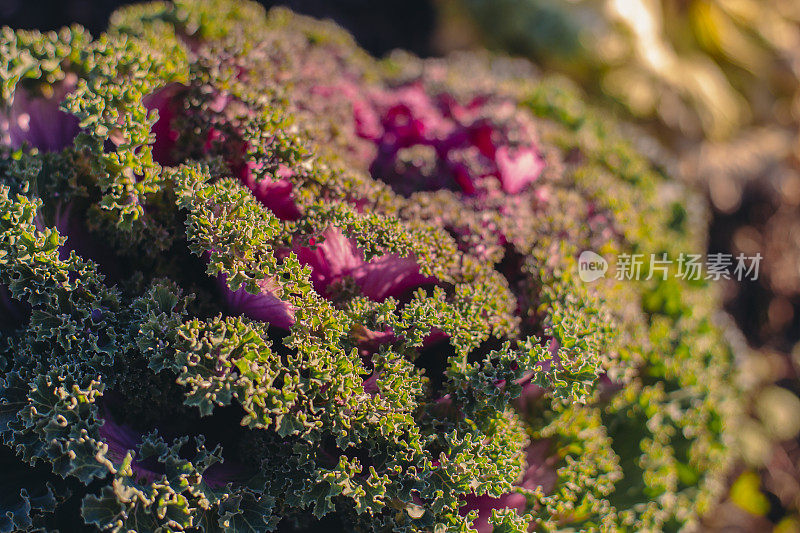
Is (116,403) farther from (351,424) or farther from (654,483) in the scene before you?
(654,483)

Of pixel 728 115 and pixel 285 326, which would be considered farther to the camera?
pixel 728 115

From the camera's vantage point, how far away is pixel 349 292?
1.96 meters

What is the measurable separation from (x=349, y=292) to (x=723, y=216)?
340 cm

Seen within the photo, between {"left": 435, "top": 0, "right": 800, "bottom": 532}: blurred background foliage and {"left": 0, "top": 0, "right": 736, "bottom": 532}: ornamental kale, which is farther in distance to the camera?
{"left": 435, "top": 0, "right": 800, "bottom": 532}: blurred background foliage

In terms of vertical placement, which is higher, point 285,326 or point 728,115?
point 728,115

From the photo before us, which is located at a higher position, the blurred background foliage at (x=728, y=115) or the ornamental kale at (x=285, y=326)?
the blurred background foliage at (x=728, y=115)

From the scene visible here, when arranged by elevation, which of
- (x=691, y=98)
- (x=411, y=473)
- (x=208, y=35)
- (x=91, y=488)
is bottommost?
(x=91, y=488)

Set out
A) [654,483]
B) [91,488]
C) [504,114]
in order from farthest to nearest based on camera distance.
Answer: [504,114], [654,483], [91,488]

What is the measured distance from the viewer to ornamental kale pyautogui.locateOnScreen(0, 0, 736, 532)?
1733 millimetres

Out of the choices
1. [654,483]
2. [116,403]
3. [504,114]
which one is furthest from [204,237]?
[654,483]

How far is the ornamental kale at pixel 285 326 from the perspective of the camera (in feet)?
5.69

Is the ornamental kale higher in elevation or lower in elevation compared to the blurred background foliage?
lower

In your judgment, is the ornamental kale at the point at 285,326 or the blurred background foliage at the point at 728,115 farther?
the blurred background foliage at the point at 728,115

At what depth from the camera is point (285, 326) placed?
74.4 inches
